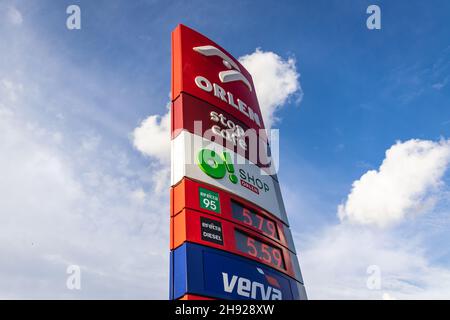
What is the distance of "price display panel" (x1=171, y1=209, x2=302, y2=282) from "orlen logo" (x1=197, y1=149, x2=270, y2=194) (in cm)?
139

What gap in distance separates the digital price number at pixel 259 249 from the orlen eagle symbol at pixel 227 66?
577cm

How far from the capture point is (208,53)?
43.8ft

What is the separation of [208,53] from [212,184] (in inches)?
209

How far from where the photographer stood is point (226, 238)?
30.2ft

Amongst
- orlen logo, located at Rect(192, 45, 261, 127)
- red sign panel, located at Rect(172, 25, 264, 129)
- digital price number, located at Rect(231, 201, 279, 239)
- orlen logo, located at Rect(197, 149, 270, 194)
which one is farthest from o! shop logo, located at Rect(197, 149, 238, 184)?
orlen logo, located at Rect(192, 45, 261, 127)

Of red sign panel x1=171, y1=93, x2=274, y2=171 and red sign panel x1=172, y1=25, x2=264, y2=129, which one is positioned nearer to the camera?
red sign panel x1=171, y1=93, x2=274, y2=171

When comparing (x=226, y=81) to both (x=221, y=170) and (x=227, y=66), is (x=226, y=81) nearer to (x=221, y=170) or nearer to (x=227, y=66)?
(x=227, y=66)

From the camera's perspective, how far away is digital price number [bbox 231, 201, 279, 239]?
10.2 m

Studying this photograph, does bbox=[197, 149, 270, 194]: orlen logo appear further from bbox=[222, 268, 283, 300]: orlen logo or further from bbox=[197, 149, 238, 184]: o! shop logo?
bbox=[222, 268, 283, 300]: orlen logo

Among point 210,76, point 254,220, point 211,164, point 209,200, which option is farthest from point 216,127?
point 254,220

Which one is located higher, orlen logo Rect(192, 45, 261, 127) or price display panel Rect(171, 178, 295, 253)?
orlen logo Rect(192, 45, 261, 127)
